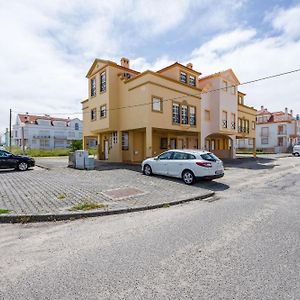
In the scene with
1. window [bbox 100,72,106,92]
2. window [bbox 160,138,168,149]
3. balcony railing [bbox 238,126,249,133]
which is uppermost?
window [bbox 100,72,106,92]

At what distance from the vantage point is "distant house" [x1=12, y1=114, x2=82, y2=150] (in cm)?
5852

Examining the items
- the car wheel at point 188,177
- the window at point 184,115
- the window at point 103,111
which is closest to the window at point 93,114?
the window at point 103,111

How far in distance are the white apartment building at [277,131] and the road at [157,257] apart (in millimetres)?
50568

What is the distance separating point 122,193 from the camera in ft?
27.0

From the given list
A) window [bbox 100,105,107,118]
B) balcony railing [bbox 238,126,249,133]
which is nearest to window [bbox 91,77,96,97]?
window [bbox 100,105,107,118]

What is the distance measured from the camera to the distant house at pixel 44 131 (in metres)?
58.5

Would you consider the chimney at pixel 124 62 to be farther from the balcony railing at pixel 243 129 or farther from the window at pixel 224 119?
the balcony railing at pixel 243 129

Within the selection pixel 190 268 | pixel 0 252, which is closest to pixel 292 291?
pixel 190 268

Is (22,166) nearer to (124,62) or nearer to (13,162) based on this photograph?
(13,162)

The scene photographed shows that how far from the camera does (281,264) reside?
3375mm

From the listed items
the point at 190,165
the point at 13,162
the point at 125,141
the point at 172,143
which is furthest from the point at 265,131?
the point at 13,162

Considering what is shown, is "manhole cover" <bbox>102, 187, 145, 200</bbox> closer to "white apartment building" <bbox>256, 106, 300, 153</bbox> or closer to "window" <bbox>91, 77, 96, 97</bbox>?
"window" <bbox>91, 77, 96, 97</bbox>

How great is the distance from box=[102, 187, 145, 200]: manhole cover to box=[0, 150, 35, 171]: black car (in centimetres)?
957

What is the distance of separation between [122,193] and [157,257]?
471 centimetres
